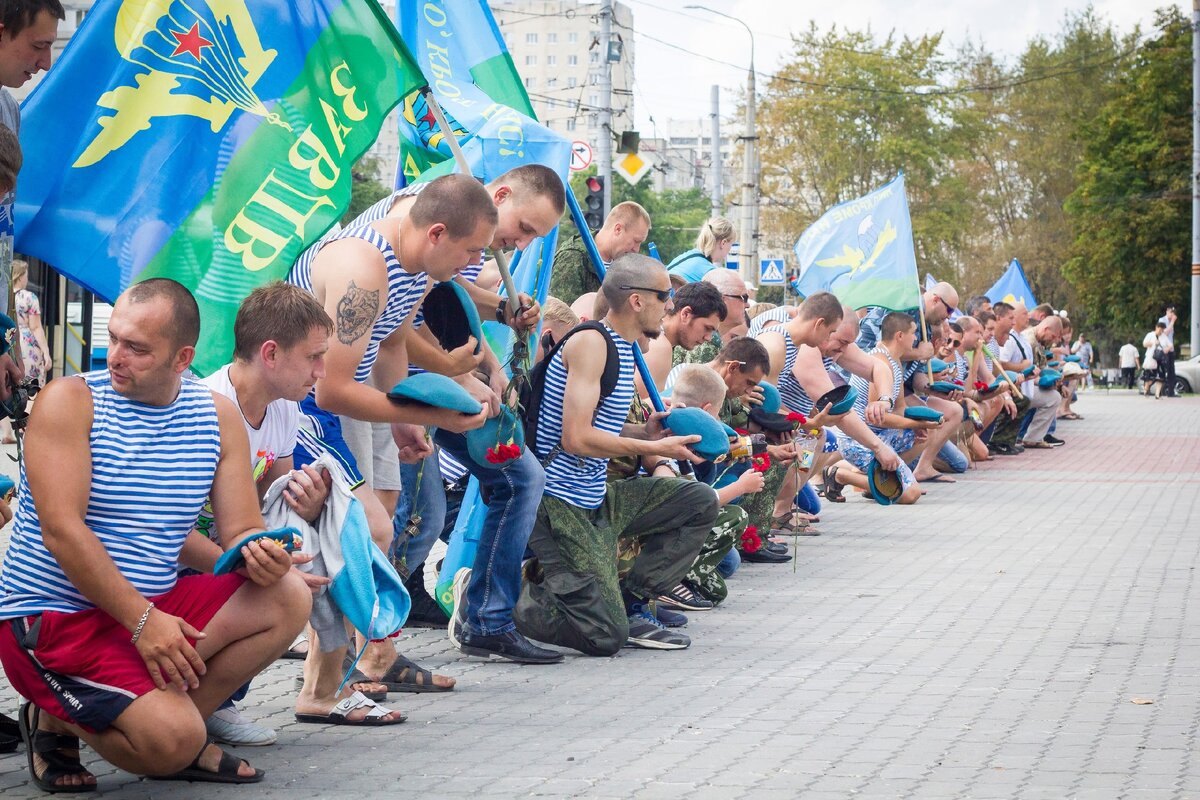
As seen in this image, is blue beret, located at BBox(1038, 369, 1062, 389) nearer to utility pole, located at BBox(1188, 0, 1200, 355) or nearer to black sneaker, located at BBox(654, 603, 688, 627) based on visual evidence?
black sneaker, located at BBox(654, 603, 688, 627)

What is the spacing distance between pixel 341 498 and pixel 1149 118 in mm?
52449

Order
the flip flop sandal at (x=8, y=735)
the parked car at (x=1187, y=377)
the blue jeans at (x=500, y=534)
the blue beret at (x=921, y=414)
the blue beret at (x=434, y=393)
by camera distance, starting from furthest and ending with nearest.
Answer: the parked car at (x=1187, y=377) < the blue beret at (x=921, y=414) < the blue jeans at (x=500, y=534) < the blue beret at (x=434, y=393) < the flip flop sandal at (x=8, y=735)

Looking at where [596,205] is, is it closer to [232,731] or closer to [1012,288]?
[1012,288]

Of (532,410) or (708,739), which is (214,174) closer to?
(532,410)

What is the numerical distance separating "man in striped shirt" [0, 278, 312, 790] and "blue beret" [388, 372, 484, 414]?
102 cm

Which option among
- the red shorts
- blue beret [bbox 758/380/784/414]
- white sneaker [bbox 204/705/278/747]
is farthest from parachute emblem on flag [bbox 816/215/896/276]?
the red shorts

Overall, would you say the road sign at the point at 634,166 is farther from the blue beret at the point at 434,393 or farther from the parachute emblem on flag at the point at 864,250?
the blue beret at the point at 434,393

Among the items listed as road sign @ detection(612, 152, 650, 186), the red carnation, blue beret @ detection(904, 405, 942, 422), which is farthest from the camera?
road sign @ detection(612, 152, 650, 186)

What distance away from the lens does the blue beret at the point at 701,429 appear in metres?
7.55

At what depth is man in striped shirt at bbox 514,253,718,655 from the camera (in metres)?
7.14

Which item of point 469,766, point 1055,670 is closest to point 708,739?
point 469,766

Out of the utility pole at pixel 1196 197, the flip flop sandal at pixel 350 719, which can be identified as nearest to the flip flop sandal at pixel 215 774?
the flip flop sandal at pixel 350 719

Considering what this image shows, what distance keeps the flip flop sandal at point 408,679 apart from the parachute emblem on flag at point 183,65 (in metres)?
2.12

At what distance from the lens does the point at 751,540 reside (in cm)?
1029
